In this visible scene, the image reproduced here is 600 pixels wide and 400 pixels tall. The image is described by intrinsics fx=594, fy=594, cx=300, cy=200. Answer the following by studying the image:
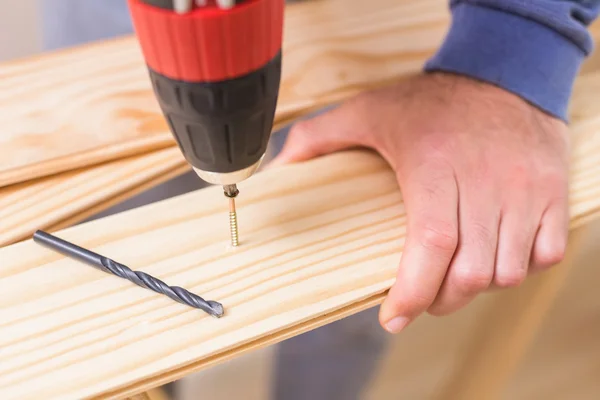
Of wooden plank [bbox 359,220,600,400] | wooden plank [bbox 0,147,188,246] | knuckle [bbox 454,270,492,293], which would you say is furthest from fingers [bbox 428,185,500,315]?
wooden plank [bbox 359,220,600,400]

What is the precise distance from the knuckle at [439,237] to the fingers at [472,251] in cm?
1

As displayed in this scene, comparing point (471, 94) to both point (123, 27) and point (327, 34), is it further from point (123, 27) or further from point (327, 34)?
point (123, 27)

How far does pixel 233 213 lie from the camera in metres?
0.40

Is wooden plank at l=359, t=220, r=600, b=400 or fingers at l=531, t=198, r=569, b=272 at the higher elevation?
fingers at l=531, t=198, r=569, b=272

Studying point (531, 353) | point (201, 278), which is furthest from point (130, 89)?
point (531, 353)

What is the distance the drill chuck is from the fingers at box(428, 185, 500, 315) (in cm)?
17

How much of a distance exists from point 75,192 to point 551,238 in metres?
0.37

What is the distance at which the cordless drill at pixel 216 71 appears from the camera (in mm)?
272

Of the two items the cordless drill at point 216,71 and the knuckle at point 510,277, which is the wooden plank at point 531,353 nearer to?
the knuckle at point 510,277

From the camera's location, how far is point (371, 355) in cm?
103

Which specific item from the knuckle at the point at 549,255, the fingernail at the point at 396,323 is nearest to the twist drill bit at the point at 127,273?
the fingernail at the point at 396,323

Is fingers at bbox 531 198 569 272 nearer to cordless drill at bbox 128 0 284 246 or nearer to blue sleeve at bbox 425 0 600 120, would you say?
blue sleeve at bbox 425 0 600 120

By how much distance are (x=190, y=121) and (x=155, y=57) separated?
1.5 inches

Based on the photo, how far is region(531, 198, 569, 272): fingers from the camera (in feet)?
1.47
